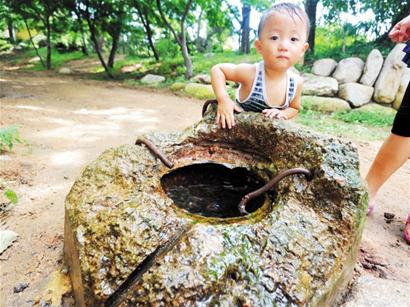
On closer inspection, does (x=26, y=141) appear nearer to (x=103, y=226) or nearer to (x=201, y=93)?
(x=103, y=226)

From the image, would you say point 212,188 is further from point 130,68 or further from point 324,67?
point 130,68

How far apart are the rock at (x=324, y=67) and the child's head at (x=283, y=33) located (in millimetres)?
7440

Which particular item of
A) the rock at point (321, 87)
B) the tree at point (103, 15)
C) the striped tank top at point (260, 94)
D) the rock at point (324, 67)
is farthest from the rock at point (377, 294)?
the tree at point (103, 15)

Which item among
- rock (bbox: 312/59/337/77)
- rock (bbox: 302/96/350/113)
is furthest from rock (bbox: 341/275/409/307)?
rock (bbox: 312/59/337/77)

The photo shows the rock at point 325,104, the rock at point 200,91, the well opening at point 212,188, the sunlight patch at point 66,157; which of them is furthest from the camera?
the rock at point 200,91

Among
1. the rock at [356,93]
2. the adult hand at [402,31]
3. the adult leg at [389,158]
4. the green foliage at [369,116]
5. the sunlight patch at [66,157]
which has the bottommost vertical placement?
the green foliage at [369,116]

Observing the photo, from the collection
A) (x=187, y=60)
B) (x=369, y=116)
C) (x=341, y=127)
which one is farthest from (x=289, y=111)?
(x=187, y=60)

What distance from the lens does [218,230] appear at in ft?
4.33

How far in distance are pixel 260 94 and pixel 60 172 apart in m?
2.28

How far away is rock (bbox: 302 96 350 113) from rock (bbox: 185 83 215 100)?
97.6 inches

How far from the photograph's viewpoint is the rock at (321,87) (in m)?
8.18

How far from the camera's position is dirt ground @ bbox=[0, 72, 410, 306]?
78.7 inches

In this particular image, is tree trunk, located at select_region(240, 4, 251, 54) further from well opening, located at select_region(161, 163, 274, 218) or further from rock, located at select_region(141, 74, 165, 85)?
well opening, located at select_region(161, 163, 274, 218)

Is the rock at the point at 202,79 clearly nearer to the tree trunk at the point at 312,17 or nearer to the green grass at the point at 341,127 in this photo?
the tree trunk at the point at 312,17
